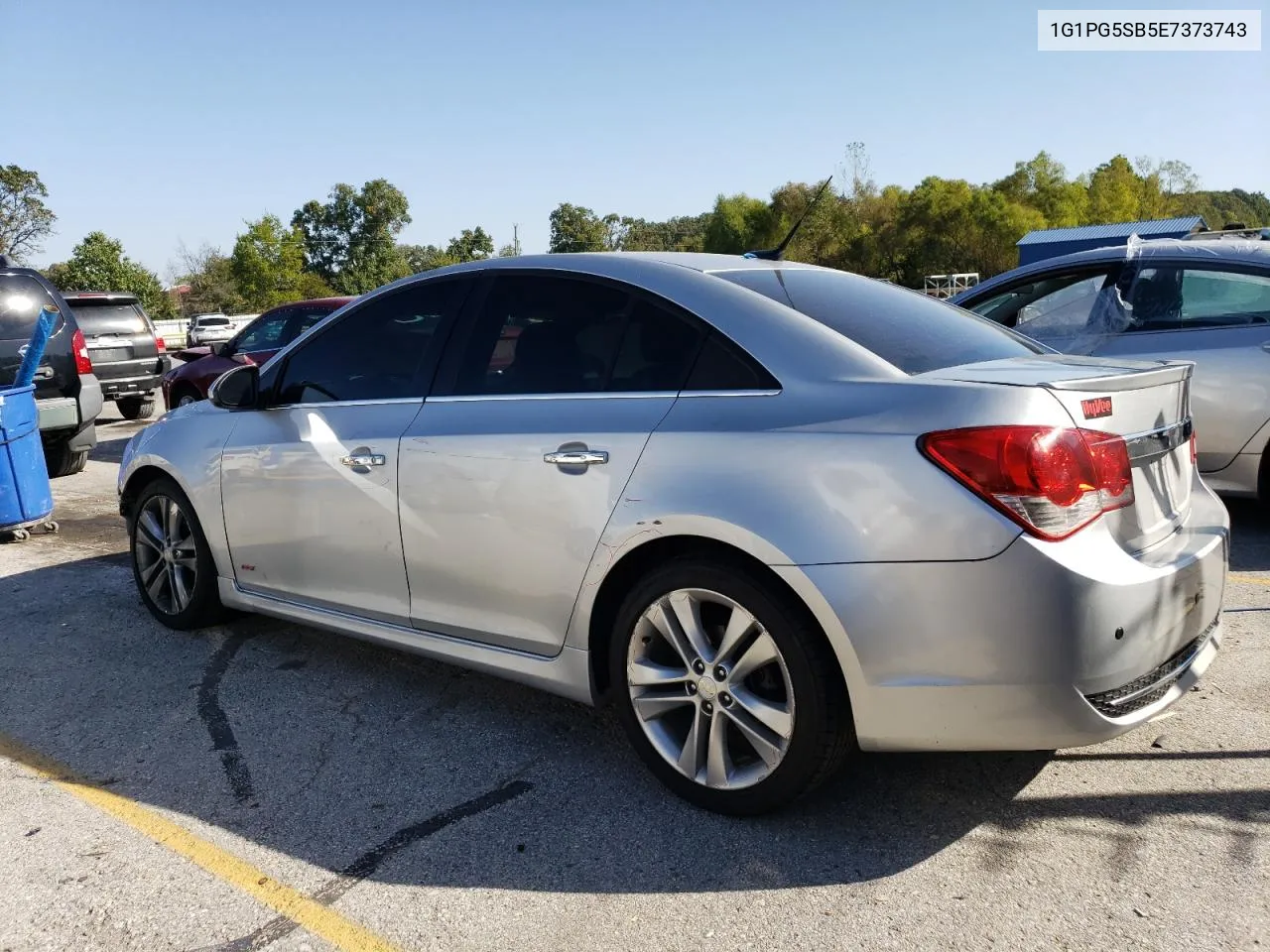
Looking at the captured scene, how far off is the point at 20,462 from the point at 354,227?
125 meters

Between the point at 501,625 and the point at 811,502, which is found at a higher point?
the point at 811,502

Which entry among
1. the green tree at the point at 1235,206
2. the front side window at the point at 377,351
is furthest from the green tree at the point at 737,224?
the front side window at the point at 377,351

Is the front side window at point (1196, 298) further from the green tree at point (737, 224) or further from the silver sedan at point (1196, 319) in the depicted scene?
the green tree at point (737, 224)

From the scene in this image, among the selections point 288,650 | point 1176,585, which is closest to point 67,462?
point 288,650

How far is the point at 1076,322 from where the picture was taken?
253 inches

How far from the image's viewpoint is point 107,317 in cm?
1431

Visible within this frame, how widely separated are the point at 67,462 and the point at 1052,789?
942 cm

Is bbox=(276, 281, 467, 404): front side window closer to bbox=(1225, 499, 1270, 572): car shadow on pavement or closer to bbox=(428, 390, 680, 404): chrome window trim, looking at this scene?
bbox=(428, 390, 680, 404): chrome window trim

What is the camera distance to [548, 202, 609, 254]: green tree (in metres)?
105

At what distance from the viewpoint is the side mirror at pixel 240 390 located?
432cm

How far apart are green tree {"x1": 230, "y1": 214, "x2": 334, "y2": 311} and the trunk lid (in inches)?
2790

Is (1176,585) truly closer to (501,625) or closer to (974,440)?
(974,440)

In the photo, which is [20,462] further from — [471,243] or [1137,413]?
[471,243]

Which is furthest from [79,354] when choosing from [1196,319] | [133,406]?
[1196,319]
